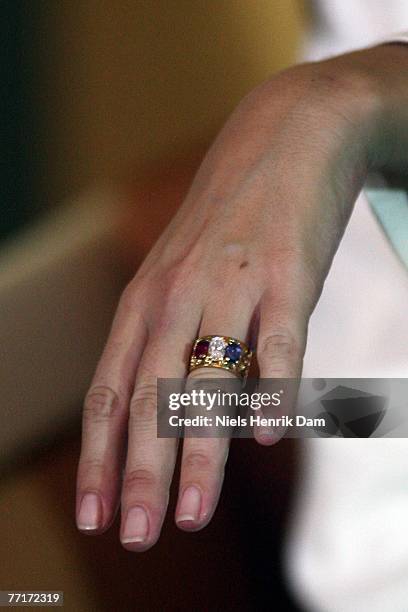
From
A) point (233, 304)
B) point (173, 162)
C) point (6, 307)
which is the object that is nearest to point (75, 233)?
point (6, 307)

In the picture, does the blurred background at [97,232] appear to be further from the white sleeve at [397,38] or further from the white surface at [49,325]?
the white sleeve at [397,38]

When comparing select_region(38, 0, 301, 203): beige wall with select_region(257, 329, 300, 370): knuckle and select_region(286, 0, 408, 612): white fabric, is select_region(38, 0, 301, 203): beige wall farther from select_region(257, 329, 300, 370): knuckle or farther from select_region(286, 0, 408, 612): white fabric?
select_region(257, 329, 300, 370): knuckle

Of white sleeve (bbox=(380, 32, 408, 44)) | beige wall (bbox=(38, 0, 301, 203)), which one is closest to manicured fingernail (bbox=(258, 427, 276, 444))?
white sleeve (bbox=(380, 32, 408, 44))

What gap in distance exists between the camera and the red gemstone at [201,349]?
0.42 metres

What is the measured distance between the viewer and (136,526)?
0.39 meters

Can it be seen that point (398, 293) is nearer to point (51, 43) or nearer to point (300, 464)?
point (300, 464)

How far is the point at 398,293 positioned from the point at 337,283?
0.05 meters

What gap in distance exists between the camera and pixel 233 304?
0.43 m

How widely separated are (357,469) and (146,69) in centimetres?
65

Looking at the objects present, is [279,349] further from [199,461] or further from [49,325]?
[49,325]

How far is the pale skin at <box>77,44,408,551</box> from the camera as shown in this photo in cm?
41

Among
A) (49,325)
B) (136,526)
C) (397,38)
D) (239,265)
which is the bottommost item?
(136,526)

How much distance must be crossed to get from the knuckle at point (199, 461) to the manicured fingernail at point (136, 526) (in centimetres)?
3

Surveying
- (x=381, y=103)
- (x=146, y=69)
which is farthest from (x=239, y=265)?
(x=146, y=69)
